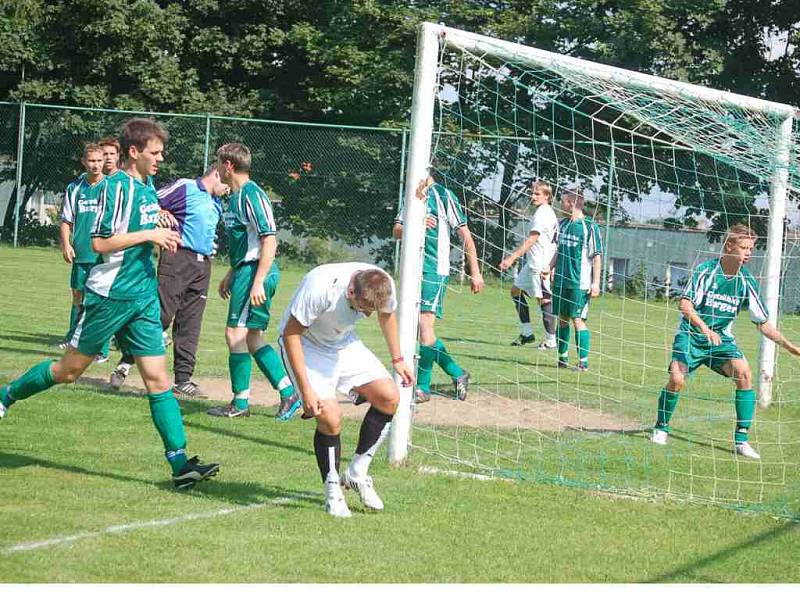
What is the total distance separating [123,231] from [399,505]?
81.7 inches

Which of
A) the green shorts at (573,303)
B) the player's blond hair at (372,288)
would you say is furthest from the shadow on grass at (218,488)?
the green shorts at (573,303)

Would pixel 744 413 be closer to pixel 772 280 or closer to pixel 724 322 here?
pixel 724 322

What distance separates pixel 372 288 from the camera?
5355 millimetres

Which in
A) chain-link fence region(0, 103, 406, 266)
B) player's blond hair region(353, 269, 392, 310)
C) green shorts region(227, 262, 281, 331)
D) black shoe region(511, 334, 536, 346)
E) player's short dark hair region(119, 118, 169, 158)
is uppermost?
chain-link fence region(0, 103, 406, 266)

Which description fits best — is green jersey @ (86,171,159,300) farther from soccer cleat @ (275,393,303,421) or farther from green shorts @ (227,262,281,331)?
soccer cleat @ (275,393,303,421)

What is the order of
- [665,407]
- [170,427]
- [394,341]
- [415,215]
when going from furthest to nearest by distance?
[665,407] < [415,215] < [170,427] < [394,341]

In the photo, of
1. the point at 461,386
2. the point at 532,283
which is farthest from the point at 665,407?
the point at 532,283

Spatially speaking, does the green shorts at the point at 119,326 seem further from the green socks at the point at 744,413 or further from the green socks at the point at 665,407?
the green socks at the point at 744,413

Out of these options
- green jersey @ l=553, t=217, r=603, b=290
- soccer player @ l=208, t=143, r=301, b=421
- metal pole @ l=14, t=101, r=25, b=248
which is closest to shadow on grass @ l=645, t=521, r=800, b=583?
soccer player @ l=208, t=143, r=301, b=421

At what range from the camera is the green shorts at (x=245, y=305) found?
8031 mm

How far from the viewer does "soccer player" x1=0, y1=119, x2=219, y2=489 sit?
6.01 m

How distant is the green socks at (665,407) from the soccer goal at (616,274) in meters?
0.16

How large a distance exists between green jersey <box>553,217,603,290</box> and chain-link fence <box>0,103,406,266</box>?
10.4 meters

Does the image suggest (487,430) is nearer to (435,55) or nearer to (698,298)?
(698,298)
